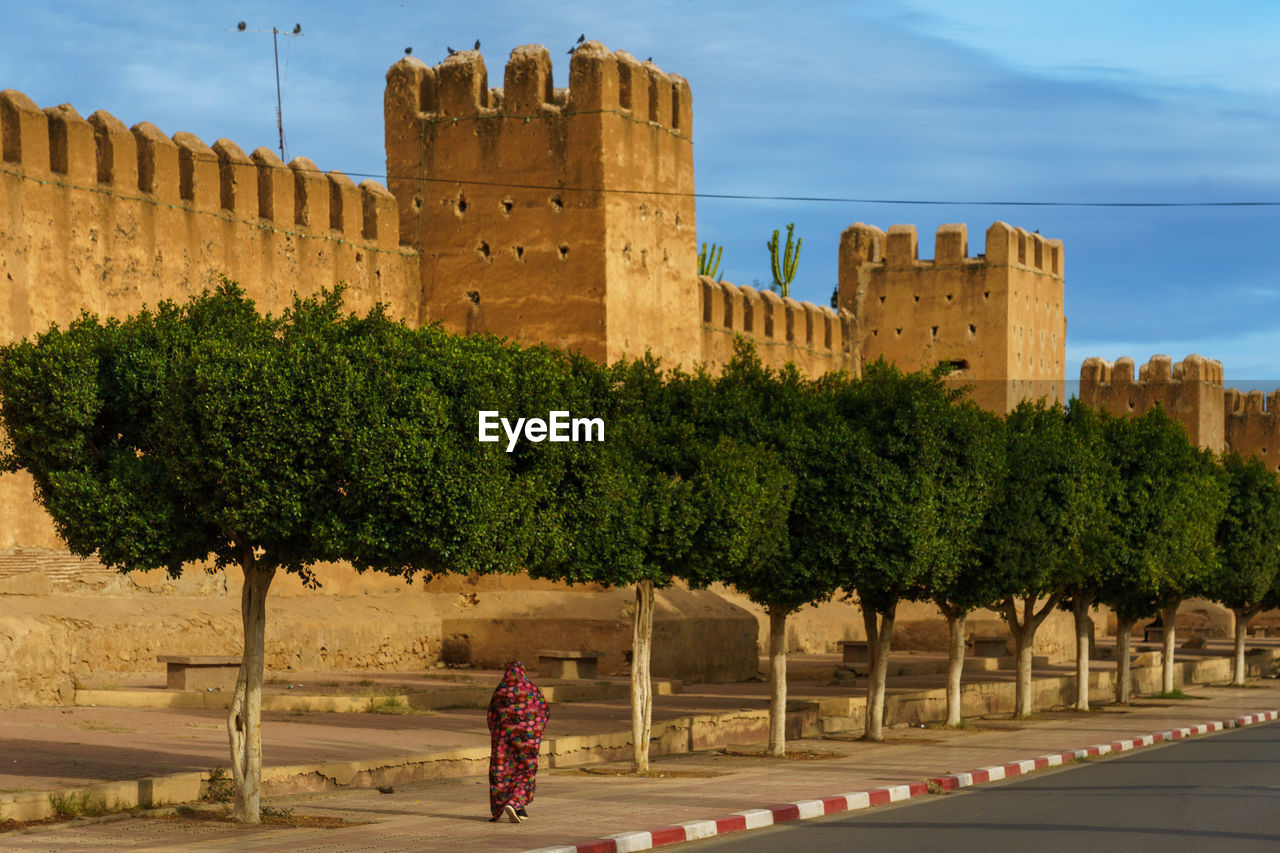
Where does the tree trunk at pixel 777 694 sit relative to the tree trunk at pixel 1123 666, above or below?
above

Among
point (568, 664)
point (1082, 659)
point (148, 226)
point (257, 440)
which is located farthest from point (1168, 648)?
point (257, 440)

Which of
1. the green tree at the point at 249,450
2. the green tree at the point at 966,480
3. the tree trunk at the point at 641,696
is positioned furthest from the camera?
the green tree at the point at 966,480

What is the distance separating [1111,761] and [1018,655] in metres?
7.23

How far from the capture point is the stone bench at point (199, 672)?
18.7m

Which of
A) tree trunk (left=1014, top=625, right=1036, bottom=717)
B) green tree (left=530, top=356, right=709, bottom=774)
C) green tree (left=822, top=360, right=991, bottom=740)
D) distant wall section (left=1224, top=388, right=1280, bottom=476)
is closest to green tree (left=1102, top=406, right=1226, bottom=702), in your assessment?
tree trunk (left=1014, top=625, right=1036, bottom=717)

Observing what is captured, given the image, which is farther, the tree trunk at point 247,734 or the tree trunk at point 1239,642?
the tree trunk at point 1239,642

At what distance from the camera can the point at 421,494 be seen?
36.6 ft

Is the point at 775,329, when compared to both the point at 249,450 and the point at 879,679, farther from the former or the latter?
the point at 249,450

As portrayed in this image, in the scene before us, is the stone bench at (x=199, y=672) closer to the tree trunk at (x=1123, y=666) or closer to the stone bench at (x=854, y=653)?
the stone bench at (x=854, y=653)

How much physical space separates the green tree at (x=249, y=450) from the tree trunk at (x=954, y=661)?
453 inches

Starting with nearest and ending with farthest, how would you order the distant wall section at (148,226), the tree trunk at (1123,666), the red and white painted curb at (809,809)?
the red and white painted curb at (809,809)
the distant wall section at (148,226)
the tree trunk at (1123,666)

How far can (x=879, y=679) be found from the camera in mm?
19656

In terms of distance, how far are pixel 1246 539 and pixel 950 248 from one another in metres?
11.1

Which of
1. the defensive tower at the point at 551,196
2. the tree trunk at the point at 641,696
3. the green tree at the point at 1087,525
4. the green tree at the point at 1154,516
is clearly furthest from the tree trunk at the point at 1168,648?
the tree trunk at the point at 641,696
